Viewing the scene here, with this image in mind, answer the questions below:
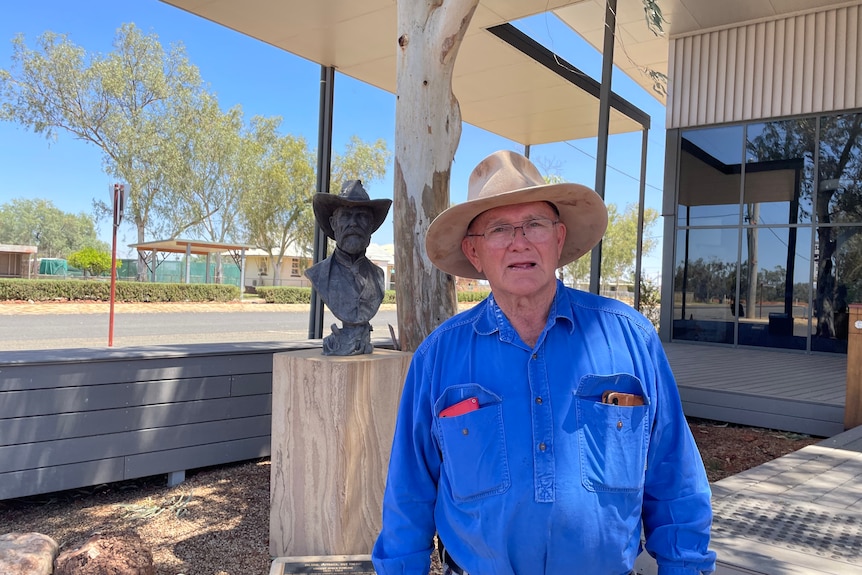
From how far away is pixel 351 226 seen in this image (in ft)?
10.8

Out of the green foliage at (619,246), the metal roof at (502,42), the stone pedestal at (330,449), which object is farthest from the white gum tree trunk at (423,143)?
the green foliage at (619,246)

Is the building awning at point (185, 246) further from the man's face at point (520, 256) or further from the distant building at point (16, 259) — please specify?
the man's face at point (520, 256)

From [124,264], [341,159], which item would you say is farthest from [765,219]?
[124,264]

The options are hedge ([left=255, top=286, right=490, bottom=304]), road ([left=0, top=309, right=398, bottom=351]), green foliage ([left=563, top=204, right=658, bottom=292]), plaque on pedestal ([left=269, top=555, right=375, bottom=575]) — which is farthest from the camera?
green foliage ([left=563, top=204, right=658, bottom=292])

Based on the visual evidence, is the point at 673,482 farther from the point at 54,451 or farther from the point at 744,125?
the point at 744,125

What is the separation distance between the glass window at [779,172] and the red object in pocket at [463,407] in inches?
412

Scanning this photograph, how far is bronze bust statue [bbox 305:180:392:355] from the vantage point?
3318mm

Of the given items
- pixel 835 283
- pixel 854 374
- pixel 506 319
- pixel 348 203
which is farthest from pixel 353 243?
pixel 835 283

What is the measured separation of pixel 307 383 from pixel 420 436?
1726 millimetres

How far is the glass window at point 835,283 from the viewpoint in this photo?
31.0ft

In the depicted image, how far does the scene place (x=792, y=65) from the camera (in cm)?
977

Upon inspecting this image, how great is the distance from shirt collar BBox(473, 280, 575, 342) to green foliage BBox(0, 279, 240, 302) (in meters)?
22.2

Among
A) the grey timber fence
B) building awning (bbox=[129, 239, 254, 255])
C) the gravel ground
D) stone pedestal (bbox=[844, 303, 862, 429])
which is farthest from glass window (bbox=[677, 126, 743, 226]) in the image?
building awning (bbox=[129, 239, 254, 255])

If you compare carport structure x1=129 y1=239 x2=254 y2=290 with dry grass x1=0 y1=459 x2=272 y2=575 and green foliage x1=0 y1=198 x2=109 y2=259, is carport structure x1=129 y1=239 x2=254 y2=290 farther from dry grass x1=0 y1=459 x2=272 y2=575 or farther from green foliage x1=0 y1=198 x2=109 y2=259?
green foliage x1=0 y1=198 x2=109 y2=259
